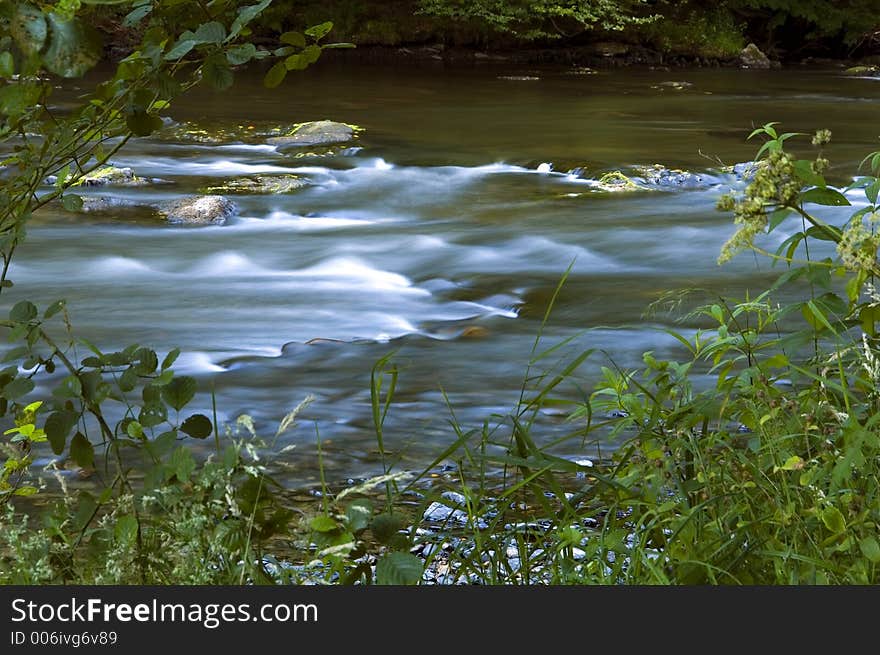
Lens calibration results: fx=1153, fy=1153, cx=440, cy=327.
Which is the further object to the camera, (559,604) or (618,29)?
(618,29)

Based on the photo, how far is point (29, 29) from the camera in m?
1.68

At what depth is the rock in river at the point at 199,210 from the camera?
8750mm

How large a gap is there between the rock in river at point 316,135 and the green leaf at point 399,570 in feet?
33.8

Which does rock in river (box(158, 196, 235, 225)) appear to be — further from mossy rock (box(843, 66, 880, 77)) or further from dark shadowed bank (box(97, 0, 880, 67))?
mossy rock (box(843, 66, 880, 77))

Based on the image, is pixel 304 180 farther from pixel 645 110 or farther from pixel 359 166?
pixel 645 110

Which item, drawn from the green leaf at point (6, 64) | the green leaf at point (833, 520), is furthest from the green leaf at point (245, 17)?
the green leaf at point (833, 520)

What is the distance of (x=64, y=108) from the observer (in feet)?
44.4

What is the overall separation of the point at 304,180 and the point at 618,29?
41.5ft

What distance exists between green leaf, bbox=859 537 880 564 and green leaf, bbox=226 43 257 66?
1.46m

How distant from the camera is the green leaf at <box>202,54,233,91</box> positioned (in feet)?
7.02

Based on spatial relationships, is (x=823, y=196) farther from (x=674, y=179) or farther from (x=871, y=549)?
(x=674, y=179)

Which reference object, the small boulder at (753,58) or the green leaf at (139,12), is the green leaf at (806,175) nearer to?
the green leaf at (139,12)

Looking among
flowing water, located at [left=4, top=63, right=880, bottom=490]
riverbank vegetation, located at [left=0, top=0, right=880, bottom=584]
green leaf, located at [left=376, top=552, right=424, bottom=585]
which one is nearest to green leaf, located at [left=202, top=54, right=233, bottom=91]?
riverbank vegetation, located at [left=0, top=0, right=880, bottom=584]

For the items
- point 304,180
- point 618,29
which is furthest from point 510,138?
point 618,29
